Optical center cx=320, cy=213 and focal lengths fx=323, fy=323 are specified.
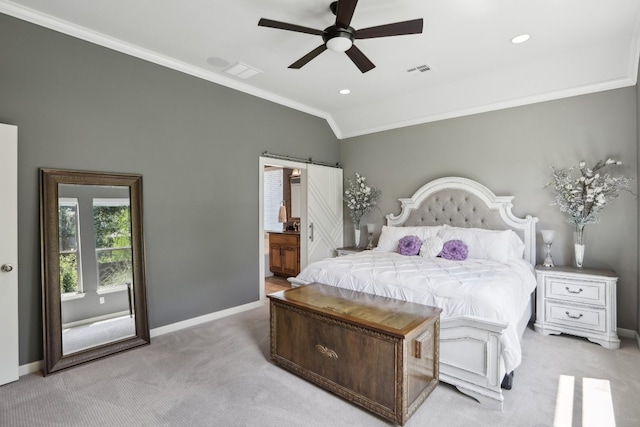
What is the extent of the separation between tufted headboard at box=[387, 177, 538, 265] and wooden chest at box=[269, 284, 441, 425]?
2360mm

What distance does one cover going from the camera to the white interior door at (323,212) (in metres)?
5.31

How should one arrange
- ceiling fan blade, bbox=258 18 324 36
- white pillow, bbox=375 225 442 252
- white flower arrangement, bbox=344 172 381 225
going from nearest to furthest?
1. ceiling fan blade, bbox=258 18 324 36
2. white pillow, bbox=375 225 442 252
3. white flower arrangement, bbox=344 172 381 225

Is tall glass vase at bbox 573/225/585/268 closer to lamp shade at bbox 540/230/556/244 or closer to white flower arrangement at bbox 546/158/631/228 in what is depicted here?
white flower arrangement at bbox 546/158/631/228

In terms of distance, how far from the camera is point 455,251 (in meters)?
3.75

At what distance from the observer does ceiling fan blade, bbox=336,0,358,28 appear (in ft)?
7.16

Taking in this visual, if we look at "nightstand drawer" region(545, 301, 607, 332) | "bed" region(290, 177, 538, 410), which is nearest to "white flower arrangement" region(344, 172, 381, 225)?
"bed" region(290, 177, 538, 410)

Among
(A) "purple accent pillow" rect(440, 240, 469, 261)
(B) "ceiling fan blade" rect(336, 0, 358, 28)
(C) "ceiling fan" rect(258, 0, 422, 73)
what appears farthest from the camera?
(A) "purple accent pillow" rect(440, 240, 469, 261)

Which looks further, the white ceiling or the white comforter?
the white ceiling

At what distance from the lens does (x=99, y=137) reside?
3.17m

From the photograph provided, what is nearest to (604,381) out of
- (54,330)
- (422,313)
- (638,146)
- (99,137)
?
(422,313)

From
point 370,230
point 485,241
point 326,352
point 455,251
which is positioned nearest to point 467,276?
point 455,251

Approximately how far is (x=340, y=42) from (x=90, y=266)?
10.0 feet

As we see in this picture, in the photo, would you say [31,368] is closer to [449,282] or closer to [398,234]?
[449,282]

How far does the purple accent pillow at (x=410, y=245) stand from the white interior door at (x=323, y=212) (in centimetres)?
163
